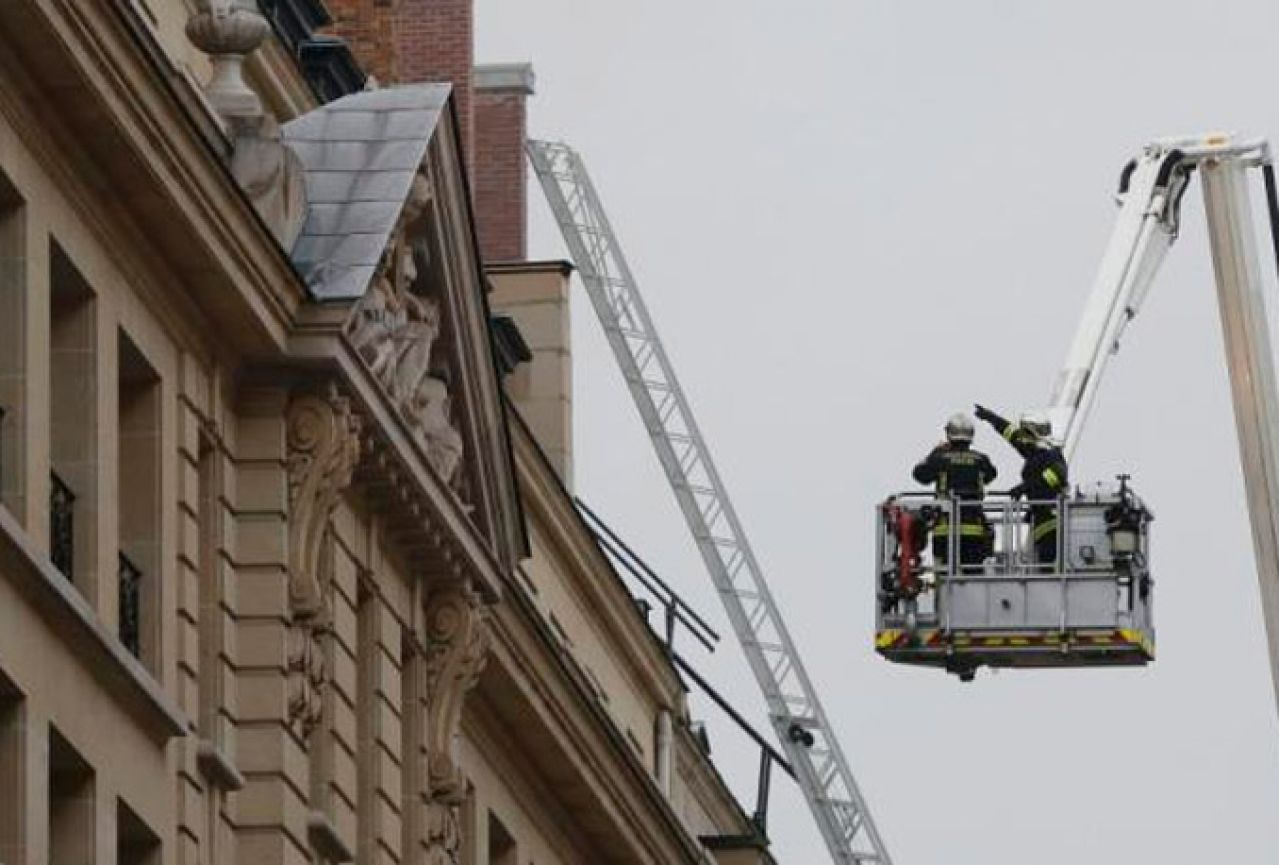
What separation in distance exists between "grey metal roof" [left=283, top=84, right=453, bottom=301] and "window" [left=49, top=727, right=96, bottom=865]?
22.5 ft

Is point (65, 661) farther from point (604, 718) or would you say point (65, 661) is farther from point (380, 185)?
point (604, 718)

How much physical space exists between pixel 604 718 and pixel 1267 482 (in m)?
7.44

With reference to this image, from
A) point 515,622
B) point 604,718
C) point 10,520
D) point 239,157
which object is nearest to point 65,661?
point 10,520

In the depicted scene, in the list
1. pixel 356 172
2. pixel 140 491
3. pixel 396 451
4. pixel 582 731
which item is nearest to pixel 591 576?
pixel 582 731

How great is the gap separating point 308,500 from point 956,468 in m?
14.4

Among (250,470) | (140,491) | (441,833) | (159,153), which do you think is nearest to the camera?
(159,153)

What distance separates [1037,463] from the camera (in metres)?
67.8

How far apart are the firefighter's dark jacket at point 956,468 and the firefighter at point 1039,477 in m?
0.39

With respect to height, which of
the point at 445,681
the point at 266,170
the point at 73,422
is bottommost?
the point at 73,422

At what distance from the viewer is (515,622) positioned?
214ft

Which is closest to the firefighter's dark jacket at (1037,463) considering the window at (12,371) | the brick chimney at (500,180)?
the brick chimney at (500,180)

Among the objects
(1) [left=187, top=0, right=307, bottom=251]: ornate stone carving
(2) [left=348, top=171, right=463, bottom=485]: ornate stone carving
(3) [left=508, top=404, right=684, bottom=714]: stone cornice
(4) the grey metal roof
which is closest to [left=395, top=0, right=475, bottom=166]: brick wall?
(3) [left=508, top=404, right=684, bottom=714]: stone cornice

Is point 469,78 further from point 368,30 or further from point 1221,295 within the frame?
point 1221,295

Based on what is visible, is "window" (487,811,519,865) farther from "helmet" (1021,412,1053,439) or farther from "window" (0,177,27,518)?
"window" (0,177,27,518)
